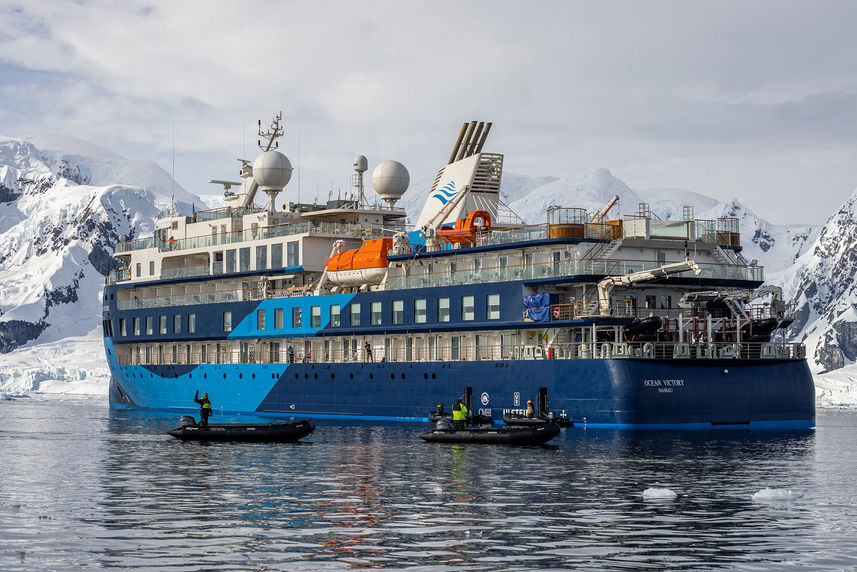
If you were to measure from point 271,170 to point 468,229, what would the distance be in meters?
18.8

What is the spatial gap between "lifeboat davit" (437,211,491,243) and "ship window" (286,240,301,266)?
38.9 feet

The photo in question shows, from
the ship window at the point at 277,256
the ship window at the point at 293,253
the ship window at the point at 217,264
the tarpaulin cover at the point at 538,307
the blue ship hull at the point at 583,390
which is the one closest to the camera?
the blue ship hull at the point at 583,390

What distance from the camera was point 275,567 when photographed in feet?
71.7

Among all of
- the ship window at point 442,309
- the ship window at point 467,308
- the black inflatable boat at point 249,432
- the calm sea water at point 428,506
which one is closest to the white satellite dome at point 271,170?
the ship window at point 442,309

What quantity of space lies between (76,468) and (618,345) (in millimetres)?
24890

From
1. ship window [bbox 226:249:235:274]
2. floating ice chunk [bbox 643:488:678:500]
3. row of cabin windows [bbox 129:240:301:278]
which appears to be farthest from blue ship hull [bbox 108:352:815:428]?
floating ice chunk [bbox 643:488:678:500]

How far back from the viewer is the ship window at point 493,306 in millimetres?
58844

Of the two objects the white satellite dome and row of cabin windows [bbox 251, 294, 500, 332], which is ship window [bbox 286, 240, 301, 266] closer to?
row of cabin windows [bbox 251, 294, 500, 332]

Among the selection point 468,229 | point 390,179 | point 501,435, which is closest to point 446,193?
point 468,229

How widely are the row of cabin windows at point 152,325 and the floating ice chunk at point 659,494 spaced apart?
50.5m

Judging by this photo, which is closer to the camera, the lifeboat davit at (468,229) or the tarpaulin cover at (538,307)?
the tarpaulin cover at (538,307)

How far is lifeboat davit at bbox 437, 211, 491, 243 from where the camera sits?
204ft

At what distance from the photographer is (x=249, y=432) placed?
161 feet

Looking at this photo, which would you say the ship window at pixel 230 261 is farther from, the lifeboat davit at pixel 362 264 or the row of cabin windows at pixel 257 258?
the lifeboat davit at pixel 362 264
